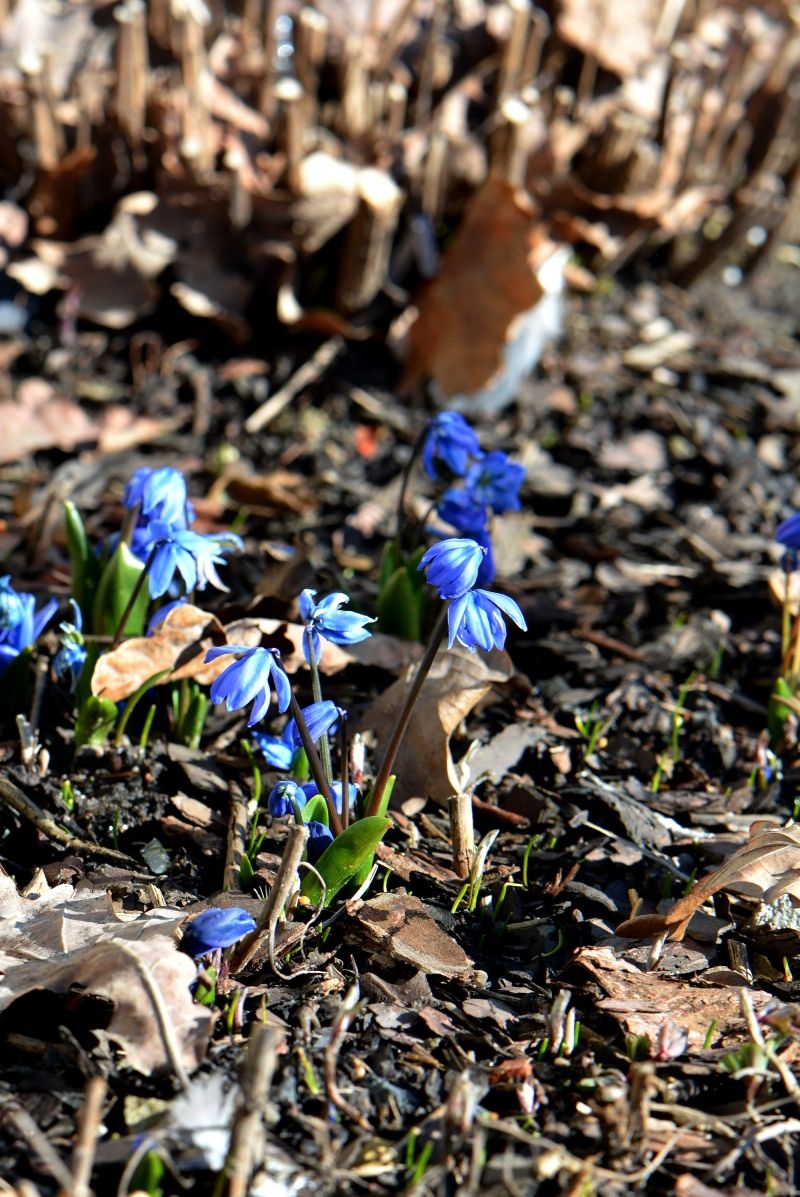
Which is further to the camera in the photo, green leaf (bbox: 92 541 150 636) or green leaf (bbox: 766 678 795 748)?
green leaf (bbox: 766 678 795 748)

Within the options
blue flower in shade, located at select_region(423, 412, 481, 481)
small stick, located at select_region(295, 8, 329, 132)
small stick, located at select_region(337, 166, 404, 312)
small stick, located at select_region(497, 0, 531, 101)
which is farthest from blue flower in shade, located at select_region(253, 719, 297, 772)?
small stick, located at select_region(497, 0, 531, 101)

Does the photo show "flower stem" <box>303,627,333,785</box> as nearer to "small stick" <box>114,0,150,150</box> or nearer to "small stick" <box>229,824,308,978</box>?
"small stick" <box>229,824,308,978</box>

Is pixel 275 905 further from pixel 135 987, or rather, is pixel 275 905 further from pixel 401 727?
pixel 401 727

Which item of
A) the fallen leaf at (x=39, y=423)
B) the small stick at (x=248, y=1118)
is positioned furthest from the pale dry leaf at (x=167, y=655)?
the fallen leaf at (x=39, y=423)

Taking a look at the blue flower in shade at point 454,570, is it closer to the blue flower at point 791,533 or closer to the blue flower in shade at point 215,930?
the blue flower in shade at point 215,930

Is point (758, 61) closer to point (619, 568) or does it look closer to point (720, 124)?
point (720, 124)

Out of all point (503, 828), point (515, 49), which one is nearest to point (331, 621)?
point (503, 828)

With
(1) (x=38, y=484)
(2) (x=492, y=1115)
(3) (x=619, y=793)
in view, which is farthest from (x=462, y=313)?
(2) (x=492, y=1115)
